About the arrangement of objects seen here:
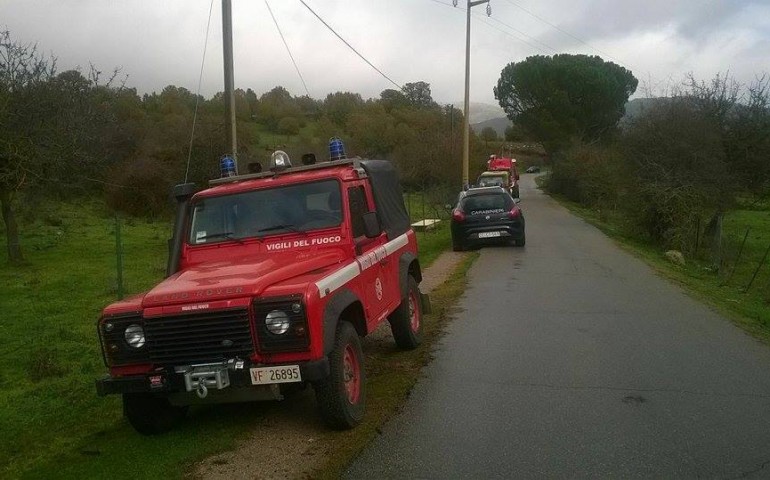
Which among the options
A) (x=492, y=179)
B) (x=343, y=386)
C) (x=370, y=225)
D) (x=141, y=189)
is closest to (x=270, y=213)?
(x=370, y=225)

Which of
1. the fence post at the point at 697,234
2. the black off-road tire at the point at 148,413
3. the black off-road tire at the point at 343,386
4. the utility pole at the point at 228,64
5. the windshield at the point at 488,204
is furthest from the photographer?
the fence post at the point at 697,234

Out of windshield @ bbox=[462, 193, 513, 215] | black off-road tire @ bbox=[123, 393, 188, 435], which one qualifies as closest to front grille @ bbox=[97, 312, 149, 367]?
black off-road tire @ bbox=[123, 393, 188, 435]

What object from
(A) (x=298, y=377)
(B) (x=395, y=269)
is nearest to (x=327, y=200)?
(B) (x=395, y=269)

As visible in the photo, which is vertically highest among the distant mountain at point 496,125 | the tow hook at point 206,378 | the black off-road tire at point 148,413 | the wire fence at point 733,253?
the distant mountain at point 496,125

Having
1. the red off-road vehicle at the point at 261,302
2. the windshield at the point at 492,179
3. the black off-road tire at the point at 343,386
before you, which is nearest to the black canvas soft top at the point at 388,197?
the red off-road vehicle at the point at 261,302

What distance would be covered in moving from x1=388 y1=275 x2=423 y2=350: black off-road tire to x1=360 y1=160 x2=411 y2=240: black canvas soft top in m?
0.69

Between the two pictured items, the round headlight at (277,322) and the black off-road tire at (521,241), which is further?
the black off-road tire at (521,241)

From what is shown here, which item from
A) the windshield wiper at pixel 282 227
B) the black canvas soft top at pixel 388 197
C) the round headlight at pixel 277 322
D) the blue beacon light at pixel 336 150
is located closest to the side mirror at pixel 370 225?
the windshield wiper at pixel 282 227

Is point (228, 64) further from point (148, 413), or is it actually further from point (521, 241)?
point (521, 241)

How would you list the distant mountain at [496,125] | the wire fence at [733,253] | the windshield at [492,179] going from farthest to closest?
the distant mountain at [496,125] → the windshield at [492,179] → the wire fence at [733,253]

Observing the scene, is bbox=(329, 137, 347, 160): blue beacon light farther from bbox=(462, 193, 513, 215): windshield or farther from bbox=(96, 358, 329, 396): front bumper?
bbox=(462, 193, 513, 215): windshield

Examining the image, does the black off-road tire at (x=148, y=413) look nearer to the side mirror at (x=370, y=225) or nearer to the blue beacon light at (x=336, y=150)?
the side mirror at (x=370, y=225)

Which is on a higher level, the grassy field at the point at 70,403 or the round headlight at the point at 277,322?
the round headlight at the point at 277,322

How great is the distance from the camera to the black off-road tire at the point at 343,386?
5.42 m
